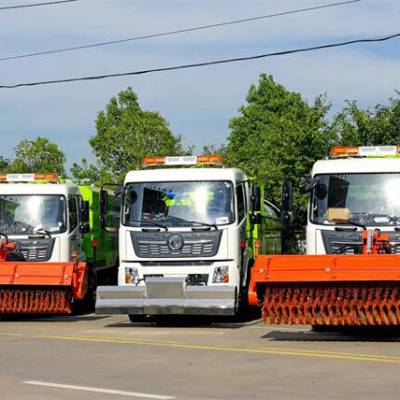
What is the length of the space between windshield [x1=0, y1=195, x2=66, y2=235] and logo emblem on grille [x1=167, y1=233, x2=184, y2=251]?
355 cm

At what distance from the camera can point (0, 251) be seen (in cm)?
2052

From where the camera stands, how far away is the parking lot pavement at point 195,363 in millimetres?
10438

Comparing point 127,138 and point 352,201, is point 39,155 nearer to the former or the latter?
point 127,138

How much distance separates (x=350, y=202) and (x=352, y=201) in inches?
1.4

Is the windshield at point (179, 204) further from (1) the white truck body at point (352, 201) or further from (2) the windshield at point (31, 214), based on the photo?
(2) the windshield at point (31, 214)

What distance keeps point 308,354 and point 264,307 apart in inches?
73.5

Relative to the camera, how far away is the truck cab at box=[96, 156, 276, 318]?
706 inches

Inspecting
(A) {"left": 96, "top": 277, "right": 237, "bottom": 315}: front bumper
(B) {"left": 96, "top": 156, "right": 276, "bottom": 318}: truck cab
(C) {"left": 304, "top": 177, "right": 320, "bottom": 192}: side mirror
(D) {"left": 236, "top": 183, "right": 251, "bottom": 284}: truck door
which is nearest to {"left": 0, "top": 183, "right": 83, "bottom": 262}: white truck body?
(B) {"left": 96, "top": 156, "right": 276, "bottom": 318}: truck cab

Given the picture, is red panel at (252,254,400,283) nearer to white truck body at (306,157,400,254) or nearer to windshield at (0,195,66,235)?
white truck body at (306,157,400,254)

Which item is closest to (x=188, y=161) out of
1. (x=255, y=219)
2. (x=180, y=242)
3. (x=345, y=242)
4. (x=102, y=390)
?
(x=255, y=219)

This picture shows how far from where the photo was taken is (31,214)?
69.8ft

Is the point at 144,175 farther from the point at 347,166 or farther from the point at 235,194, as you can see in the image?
the point at 347,166

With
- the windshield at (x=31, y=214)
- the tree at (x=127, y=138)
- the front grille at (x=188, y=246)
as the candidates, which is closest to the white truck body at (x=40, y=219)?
the windshield at (x=31, y=214)

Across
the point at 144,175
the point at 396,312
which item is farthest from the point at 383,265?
the point at 144,175
